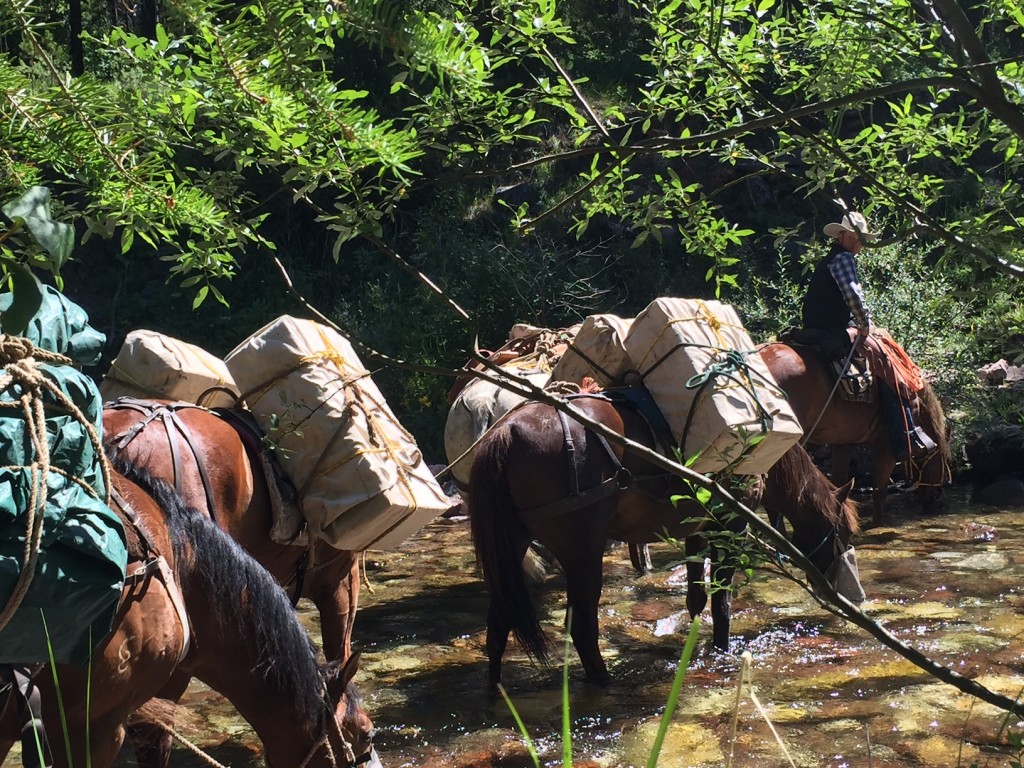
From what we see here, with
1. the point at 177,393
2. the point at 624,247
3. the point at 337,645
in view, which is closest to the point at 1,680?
the point at 177,393

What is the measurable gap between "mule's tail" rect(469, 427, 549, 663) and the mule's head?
1959 millimetres

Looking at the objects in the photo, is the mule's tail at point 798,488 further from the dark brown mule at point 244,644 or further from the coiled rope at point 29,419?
the coiled rope at point 29,419

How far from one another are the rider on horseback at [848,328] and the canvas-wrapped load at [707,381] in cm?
267

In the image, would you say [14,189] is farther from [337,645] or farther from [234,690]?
[337,645]

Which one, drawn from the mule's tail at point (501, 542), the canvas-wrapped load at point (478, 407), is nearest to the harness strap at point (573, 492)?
the mule's tail at point (501, 542)

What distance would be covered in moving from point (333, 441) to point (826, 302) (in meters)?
5.29

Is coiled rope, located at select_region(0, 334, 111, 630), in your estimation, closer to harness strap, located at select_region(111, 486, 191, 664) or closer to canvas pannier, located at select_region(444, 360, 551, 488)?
harness strap, located at select_region(111, 486, 191, 664)

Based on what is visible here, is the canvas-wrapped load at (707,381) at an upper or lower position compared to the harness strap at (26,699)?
upper

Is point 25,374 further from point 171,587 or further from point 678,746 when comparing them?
point 678,746

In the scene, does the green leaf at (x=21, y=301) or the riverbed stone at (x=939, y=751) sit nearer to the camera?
the green leaf at (x=21, y=301)

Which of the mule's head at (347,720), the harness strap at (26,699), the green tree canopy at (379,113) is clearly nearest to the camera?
the green tree canopy at (379,113)

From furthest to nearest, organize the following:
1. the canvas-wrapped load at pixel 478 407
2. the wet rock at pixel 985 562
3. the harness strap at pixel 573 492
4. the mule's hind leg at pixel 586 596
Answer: the wet rock at pixel 985 562 < the canvas-wrapped load at pixel 478 407 < the mule's hind leg at pixel 586 596 < the harness strap at pixel 573 492

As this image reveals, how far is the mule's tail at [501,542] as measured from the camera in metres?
5.33

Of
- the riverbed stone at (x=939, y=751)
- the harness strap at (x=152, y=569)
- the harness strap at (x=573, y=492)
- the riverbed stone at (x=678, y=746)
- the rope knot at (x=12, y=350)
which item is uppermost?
the rope knot at (x=12, y=350)
